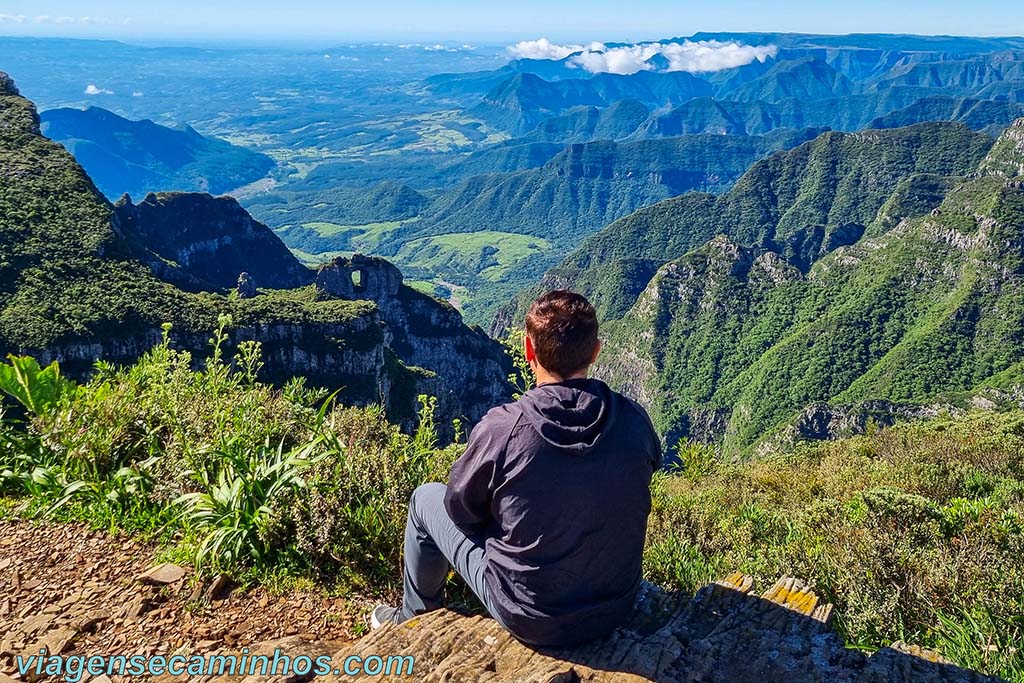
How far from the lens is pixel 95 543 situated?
5.38 metres

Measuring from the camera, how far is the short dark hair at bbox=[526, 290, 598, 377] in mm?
3871

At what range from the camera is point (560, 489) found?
3789mm

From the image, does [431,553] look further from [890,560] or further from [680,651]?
[890,560]

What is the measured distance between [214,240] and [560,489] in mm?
124490

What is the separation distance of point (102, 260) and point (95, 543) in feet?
222

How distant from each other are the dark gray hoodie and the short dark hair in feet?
0.49

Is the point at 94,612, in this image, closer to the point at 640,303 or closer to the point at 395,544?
the point at 395,544

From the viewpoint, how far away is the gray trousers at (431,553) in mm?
4309

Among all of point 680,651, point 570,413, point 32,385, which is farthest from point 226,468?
point 680,651

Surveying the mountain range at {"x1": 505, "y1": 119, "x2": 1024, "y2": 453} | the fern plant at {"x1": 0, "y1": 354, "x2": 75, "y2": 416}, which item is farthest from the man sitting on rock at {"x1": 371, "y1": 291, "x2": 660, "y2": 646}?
the mountain range at {"x1": 505, "y1": 119, "x2": 1024, "y2": 453}

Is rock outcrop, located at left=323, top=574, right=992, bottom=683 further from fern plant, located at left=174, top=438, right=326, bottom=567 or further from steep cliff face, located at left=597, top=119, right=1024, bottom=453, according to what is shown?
steep cliff face, located at left=597, top=119, right=1024, bottom=453

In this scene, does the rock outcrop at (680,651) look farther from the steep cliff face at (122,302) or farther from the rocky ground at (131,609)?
the steep cliff face at (122,302)

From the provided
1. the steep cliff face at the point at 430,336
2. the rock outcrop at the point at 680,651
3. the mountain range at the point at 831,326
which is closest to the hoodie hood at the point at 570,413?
the rock outcrop at the point at 680,651

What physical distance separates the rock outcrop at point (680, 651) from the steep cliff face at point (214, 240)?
10335 centimetres
